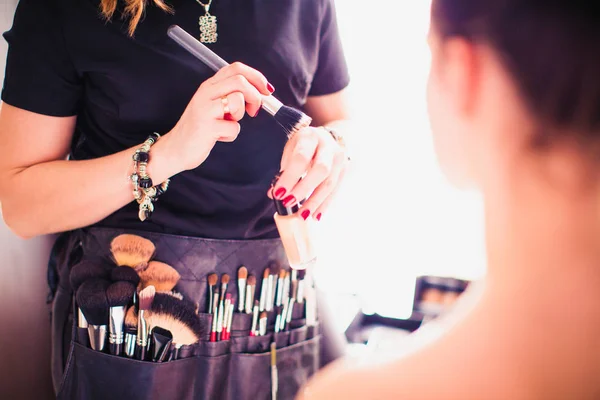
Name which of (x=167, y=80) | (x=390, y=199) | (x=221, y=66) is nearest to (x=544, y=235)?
(x=221, y=66)

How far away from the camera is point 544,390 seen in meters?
0.35

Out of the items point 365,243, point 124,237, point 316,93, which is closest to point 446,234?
point 365,243

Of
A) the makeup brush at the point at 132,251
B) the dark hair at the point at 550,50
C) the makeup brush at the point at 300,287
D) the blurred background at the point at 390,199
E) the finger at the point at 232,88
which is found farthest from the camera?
the blurred background at the point at 390,199

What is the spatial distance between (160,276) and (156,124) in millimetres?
210

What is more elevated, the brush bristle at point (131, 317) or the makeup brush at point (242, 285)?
the makeup brush at point (242, 285)

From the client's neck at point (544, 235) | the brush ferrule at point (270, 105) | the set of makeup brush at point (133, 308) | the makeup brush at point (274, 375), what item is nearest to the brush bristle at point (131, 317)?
the set of makeup brush at point (133, 308)

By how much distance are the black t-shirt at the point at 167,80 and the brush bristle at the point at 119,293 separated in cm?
10

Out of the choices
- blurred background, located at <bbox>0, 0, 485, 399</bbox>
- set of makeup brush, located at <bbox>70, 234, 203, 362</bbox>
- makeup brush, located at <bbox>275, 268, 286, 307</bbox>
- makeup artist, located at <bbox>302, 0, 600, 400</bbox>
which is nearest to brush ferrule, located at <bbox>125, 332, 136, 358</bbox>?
set of makeup brush, located at <bbox>70, 234, 203, 362</bbox>

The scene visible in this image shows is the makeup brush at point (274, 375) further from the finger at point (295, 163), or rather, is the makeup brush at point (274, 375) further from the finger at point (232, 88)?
the finger at point (232, 88)

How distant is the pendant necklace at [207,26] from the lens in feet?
2.07

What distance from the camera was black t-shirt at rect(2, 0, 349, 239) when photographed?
57 centimetres

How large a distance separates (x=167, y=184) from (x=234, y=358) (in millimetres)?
265

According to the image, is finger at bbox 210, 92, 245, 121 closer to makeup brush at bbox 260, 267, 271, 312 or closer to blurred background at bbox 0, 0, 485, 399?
makeup brush at bbox 260, 267, 271, 312

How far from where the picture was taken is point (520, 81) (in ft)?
1.10
